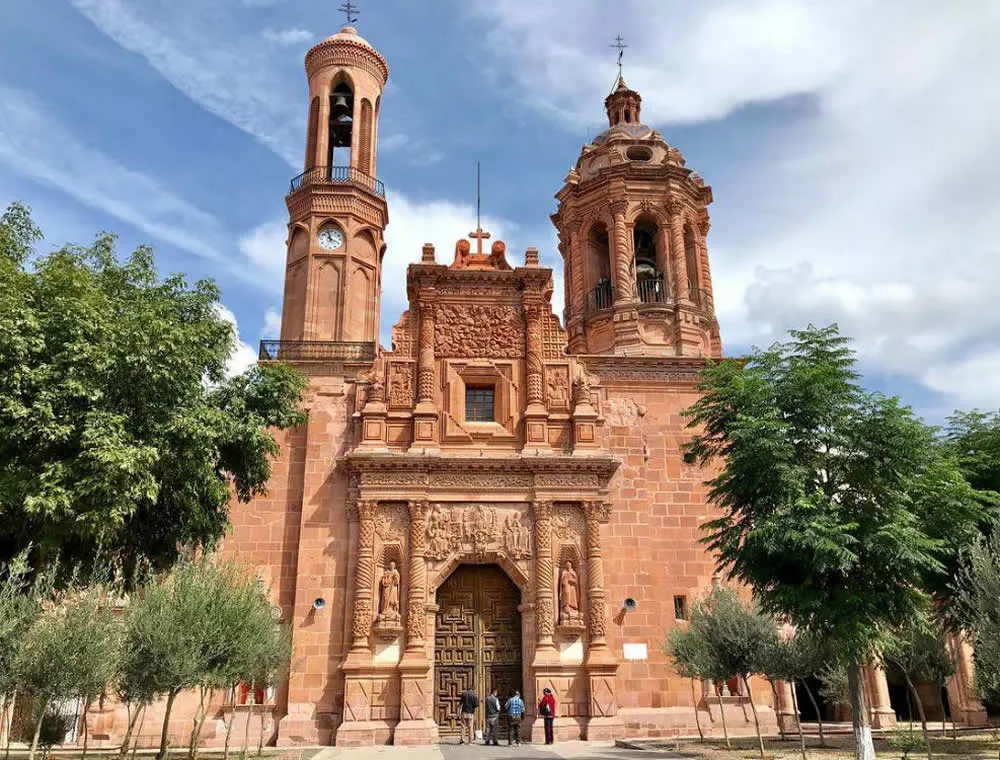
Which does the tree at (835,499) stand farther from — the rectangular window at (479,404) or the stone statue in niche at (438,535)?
the rectangular window at (479,404)

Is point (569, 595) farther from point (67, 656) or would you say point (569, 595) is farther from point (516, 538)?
point (67, 656)

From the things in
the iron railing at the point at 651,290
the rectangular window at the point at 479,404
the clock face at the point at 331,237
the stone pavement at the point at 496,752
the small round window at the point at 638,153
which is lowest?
the stone pavement at the point at 496,752

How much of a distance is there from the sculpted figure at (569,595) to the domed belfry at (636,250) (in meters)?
7.23

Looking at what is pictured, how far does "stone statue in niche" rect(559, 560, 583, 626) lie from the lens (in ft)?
71.0

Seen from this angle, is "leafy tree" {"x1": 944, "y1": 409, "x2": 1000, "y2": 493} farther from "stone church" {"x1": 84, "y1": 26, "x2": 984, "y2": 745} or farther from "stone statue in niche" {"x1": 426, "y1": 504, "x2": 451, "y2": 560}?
"stone statue in niche" {"x1": 426, "y1": 504, "x2": 451, "y2": 560}

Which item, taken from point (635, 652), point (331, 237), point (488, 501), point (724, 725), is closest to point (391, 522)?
point (488, 501)

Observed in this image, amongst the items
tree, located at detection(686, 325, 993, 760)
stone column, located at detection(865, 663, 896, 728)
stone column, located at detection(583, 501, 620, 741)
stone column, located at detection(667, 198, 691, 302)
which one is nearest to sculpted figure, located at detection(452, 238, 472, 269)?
stone column, located at detection(667, 198, 691, 302)

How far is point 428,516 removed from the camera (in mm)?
22531

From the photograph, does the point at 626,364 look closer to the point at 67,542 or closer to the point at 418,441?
the point at 418,441

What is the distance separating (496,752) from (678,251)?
16513 mm

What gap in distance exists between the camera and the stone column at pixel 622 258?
26.7 m

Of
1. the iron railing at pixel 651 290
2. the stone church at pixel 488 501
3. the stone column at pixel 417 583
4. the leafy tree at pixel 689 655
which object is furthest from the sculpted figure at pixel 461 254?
the leafy tree at pixel 689 655

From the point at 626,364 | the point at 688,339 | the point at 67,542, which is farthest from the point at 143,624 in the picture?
the point at 688,339

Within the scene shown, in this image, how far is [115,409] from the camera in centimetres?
1483
